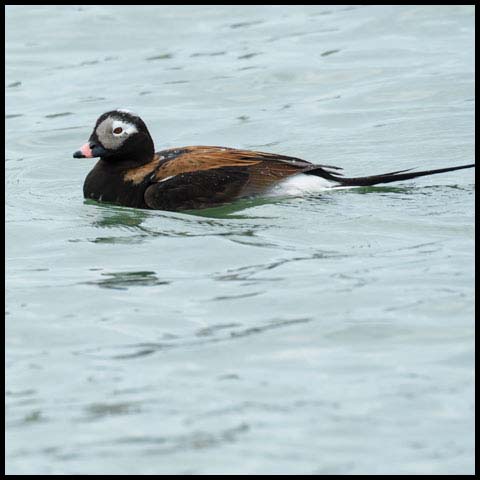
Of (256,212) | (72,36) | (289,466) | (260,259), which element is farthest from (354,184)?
(72,36)

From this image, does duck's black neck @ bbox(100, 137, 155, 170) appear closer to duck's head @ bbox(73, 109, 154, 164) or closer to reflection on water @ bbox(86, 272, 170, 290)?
duck's head @ bbox(73, 109, 154, 164)

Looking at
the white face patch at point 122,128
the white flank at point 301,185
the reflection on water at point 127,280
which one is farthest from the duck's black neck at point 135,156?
the reflection on water at point 127,280

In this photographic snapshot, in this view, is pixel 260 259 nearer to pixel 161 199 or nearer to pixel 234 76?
pixel 161 199

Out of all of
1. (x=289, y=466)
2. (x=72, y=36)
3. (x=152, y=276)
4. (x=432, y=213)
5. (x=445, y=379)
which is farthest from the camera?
(x=72, y=36)

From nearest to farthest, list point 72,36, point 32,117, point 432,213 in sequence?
point 432,213, point 32,117, point 72,36

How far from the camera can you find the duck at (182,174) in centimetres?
1063

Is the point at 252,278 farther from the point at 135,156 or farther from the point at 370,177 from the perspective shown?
the point at 135,156

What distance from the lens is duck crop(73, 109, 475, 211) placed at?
1063 cm

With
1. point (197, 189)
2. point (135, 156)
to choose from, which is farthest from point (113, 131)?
point (197, 189)

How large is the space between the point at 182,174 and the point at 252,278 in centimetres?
223

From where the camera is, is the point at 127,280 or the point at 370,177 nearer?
the point at 127,280

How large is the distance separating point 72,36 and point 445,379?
10951 mm

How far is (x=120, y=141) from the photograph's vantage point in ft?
36.4

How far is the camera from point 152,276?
8.80 metres
